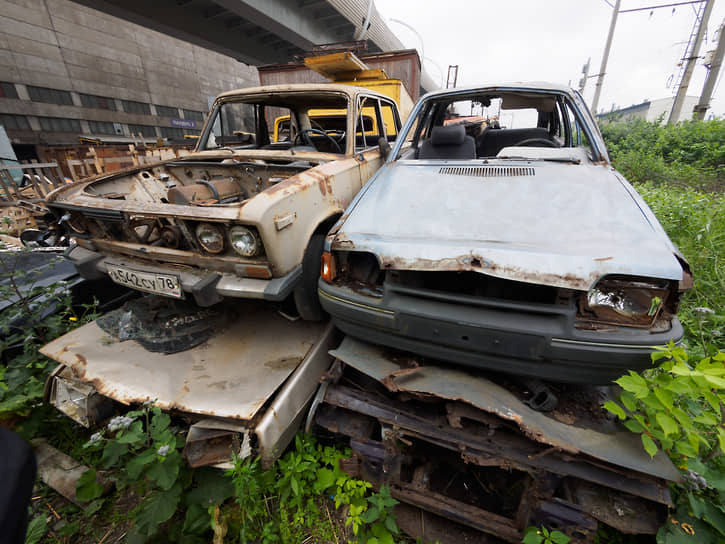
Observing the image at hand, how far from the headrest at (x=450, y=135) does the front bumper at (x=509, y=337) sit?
1993 mm

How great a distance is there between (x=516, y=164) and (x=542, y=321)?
145 centimetres

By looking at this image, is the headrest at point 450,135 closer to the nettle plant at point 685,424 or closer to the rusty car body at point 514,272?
the rusty car body at point 514,272

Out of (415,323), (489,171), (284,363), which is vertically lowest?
(284,363)

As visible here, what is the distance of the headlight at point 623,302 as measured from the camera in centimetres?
134

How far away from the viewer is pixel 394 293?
5.25 ft

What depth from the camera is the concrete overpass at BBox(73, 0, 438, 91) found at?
30.0 ft

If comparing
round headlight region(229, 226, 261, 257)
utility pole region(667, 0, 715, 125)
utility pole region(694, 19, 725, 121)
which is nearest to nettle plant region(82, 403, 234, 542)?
round headlight region(229, 226, 261, 257)

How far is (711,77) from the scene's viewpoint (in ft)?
30.9

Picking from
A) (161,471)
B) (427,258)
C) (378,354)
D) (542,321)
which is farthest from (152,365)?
(542,321)

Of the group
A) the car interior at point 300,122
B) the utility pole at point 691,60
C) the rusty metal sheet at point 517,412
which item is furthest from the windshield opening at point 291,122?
the utility pole at point 691,60

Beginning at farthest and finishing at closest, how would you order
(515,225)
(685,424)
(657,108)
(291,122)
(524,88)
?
1. (657,108)
2. (291,122)
3. (524,88)
4. (515,225)
5. (685,424)

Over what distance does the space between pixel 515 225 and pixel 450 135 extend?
1.65m

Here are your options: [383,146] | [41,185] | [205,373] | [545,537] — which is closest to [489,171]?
[383,146]

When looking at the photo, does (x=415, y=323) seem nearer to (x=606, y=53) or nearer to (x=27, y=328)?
(x=27, y=328)
